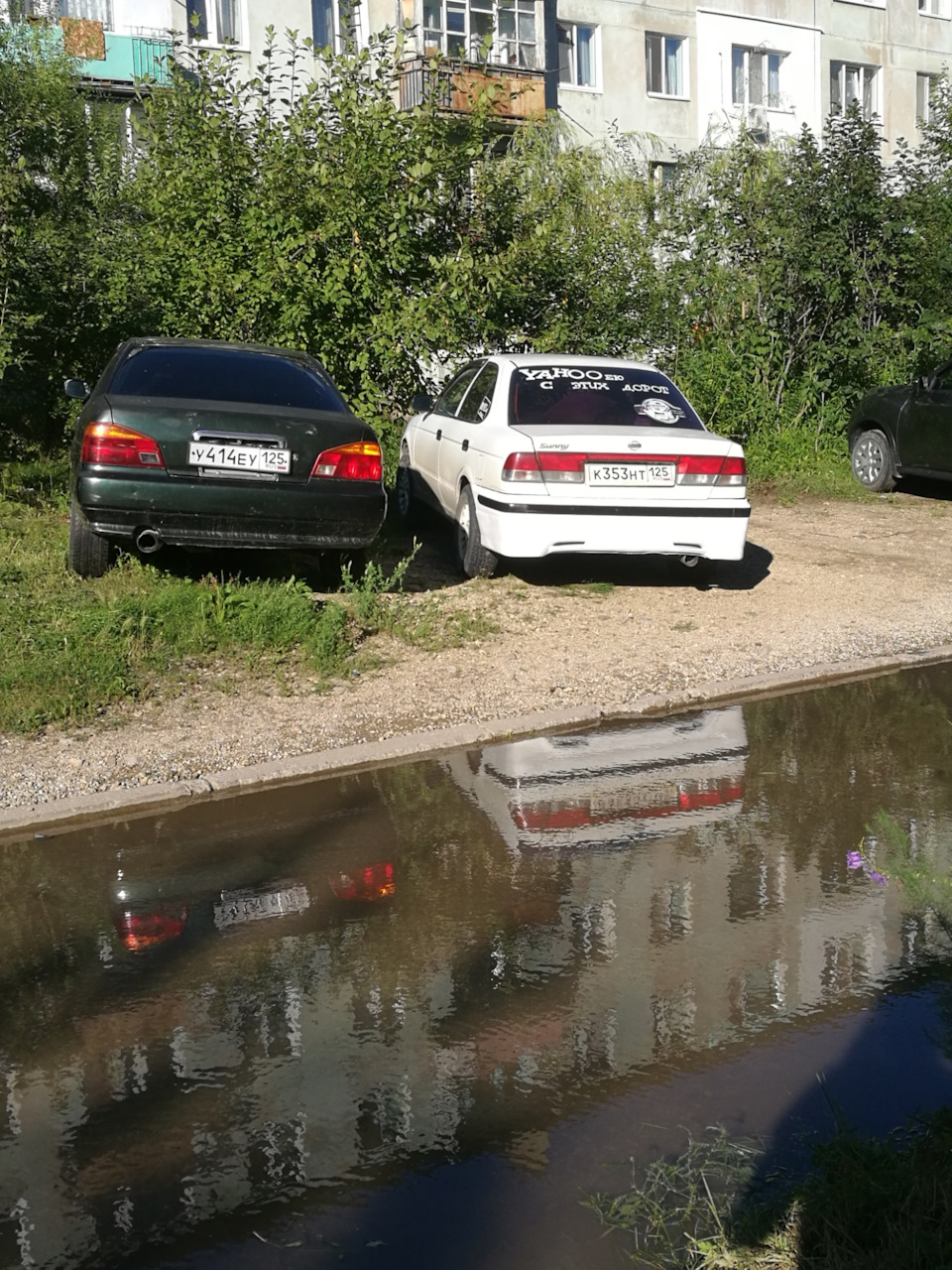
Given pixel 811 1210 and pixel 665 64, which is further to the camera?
pixel 665 64

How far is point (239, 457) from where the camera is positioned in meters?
8.48

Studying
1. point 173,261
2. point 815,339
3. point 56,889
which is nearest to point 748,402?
point 815,339

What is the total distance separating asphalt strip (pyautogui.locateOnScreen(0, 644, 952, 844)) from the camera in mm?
5879

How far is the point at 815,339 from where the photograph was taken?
17.0 metres

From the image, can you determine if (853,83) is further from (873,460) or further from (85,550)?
(85,550)

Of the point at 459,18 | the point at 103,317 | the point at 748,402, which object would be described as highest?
the point at 459,18

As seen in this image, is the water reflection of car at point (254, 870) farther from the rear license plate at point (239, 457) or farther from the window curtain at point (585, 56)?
the window curtain at point (585, 56)

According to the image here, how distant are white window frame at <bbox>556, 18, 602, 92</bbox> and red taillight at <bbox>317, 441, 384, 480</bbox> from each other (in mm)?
32962

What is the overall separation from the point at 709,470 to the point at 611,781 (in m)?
3.81

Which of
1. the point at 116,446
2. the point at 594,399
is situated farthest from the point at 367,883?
the point at 594,399

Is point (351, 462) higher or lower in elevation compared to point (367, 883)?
higher

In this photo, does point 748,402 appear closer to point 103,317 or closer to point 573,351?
point 573,351

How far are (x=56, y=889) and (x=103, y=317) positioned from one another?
9092 mm

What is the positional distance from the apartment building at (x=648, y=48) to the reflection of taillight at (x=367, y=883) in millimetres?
27803
